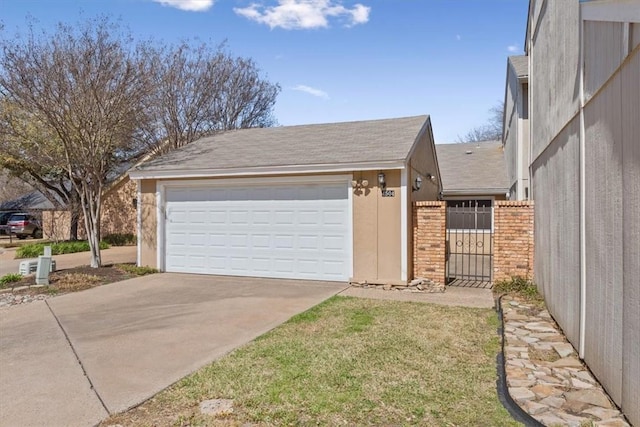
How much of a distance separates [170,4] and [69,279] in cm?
844

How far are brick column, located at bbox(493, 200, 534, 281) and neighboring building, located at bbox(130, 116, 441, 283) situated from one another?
180 cm

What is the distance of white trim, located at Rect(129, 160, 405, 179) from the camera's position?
29.0 ft

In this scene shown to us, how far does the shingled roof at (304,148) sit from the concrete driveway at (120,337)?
2.83 metres

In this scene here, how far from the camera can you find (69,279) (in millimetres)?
9539

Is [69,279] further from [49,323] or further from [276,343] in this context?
[276,343]

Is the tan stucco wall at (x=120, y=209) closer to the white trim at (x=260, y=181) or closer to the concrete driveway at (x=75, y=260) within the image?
the concrete driveway at (x=75, y=260)

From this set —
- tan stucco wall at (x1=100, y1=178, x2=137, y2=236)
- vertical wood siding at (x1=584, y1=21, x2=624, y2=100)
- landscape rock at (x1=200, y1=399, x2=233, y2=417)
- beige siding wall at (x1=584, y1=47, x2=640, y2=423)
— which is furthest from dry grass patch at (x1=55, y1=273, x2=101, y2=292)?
tan stucco wall at (x1=100, y1=178, x2=137, y2=236)

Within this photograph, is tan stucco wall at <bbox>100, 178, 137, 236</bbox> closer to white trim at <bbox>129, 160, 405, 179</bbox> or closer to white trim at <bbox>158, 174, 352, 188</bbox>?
white trim at <bbox>129, 160, 405, 179</bbox>

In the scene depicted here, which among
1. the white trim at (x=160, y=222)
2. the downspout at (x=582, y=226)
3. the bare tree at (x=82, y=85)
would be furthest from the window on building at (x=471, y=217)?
the bare tree at (x=82, y=85)

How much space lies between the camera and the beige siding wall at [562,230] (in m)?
4.86

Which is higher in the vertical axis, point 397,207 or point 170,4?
point 170,4

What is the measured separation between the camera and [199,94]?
2167 centimetres

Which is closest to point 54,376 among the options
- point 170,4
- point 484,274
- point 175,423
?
point 175,423

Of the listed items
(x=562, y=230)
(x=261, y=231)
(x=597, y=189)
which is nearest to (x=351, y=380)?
(x=597, y=189)
